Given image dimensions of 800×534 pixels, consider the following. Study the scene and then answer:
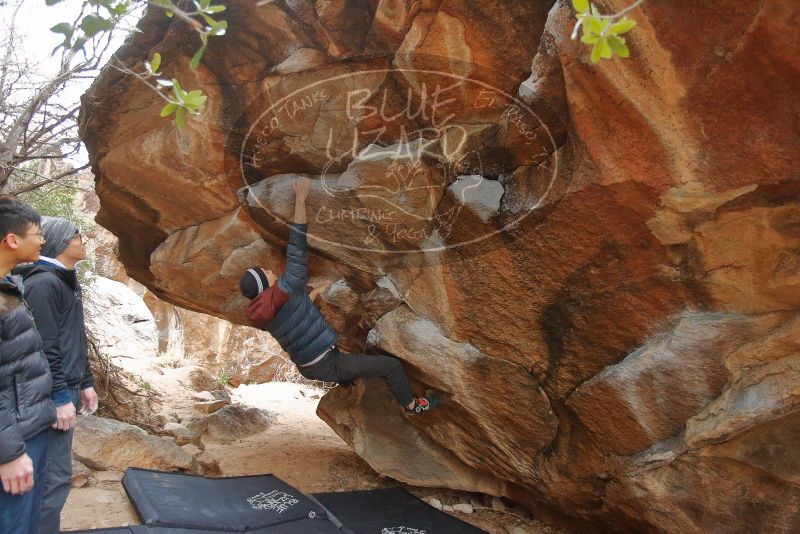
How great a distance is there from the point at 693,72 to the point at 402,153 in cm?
173

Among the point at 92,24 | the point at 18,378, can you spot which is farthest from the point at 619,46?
the point at 18,378

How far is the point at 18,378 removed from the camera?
2.14 m

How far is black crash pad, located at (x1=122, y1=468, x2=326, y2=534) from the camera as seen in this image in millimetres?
3701

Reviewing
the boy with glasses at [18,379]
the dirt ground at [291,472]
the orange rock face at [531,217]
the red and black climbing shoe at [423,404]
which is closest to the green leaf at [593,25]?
the orange rock face at [531,217]

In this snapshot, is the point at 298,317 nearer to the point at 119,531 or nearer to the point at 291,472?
the point at 119,531

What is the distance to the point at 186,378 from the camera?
357 inches

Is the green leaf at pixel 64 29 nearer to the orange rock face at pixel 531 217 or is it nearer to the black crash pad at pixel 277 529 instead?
the orange rock face at pixel 531 217

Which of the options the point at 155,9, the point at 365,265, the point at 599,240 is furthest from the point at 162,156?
the point at 599,240

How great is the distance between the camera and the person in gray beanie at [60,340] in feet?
8.45

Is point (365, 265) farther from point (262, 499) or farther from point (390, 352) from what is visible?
point (262, 499)

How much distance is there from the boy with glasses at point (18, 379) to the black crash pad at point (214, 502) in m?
1.50

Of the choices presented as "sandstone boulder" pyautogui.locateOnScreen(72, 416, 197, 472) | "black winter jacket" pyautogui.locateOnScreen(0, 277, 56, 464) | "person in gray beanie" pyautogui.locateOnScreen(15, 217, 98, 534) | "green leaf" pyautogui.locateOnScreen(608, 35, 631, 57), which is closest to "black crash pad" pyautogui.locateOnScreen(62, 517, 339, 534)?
"person in gray beanie" pyautogui.locateOnScreen(15, 217, 98, 534)

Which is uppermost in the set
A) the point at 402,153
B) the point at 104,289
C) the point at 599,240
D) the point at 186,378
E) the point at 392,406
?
the point at 402,153

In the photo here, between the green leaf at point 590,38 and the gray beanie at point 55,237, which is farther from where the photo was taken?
the gray beanie at point 55,237
